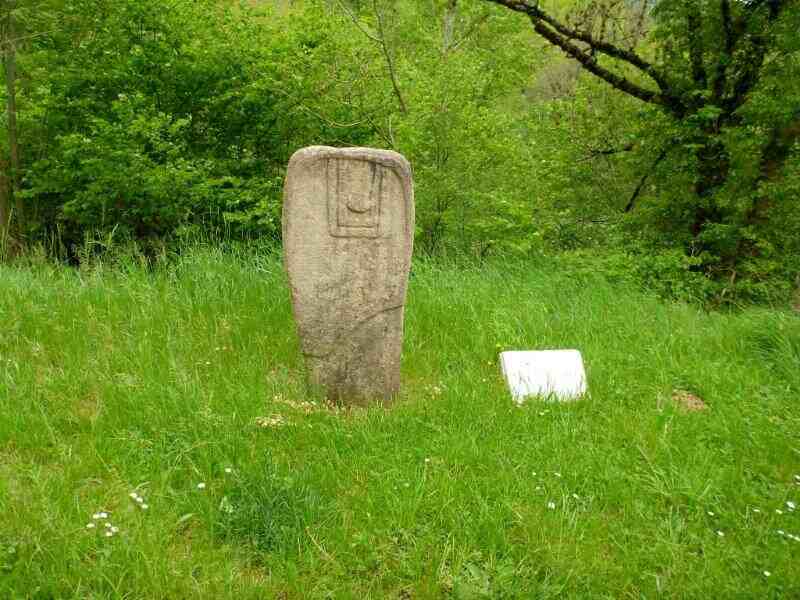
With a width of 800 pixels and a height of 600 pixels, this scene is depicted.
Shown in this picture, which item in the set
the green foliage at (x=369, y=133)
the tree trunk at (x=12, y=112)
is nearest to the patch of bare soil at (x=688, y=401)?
the green foliage at (x=369, y=133)

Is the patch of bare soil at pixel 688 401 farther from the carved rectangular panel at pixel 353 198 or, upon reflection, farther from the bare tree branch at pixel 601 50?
the bare tree branch at pixel 601 50

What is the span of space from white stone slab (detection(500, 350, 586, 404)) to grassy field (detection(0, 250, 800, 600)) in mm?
99

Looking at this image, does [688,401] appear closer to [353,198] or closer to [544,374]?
[544,374]

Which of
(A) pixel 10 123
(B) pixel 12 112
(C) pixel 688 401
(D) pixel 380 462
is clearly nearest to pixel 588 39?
(C) pixel 688 401

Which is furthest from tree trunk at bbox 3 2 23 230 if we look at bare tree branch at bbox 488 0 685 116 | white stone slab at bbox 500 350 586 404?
white stone slab at bbox 500 350 586 404

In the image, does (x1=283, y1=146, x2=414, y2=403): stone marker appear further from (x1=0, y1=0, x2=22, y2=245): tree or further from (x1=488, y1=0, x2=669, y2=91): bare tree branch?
(x1=0, y1=0, x2=22, y2=245): tree

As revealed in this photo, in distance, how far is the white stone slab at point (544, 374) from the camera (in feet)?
11.4

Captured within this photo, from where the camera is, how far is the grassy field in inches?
84.4

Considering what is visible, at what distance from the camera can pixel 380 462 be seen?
274 cm

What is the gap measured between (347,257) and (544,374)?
137 cm

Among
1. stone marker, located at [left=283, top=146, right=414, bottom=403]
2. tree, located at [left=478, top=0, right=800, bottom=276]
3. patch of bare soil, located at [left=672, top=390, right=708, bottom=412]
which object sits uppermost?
tree, located at [left=478, top=0, right=800, bottom=276]

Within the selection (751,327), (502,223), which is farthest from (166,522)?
(502,223)

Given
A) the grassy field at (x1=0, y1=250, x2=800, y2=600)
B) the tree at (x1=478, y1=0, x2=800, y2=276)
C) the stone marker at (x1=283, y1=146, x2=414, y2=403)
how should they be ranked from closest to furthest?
the grassy field at (x1=0, y1=250, x2=800, y2=600) < the stone marker at (x1=283, y1=146, x2=414, y2=403) < the tree at (x1=478, y1=0, x2=800, y2=276)

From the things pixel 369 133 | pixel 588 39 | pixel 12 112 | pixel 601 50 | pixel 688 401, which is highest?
pixel 588 39
